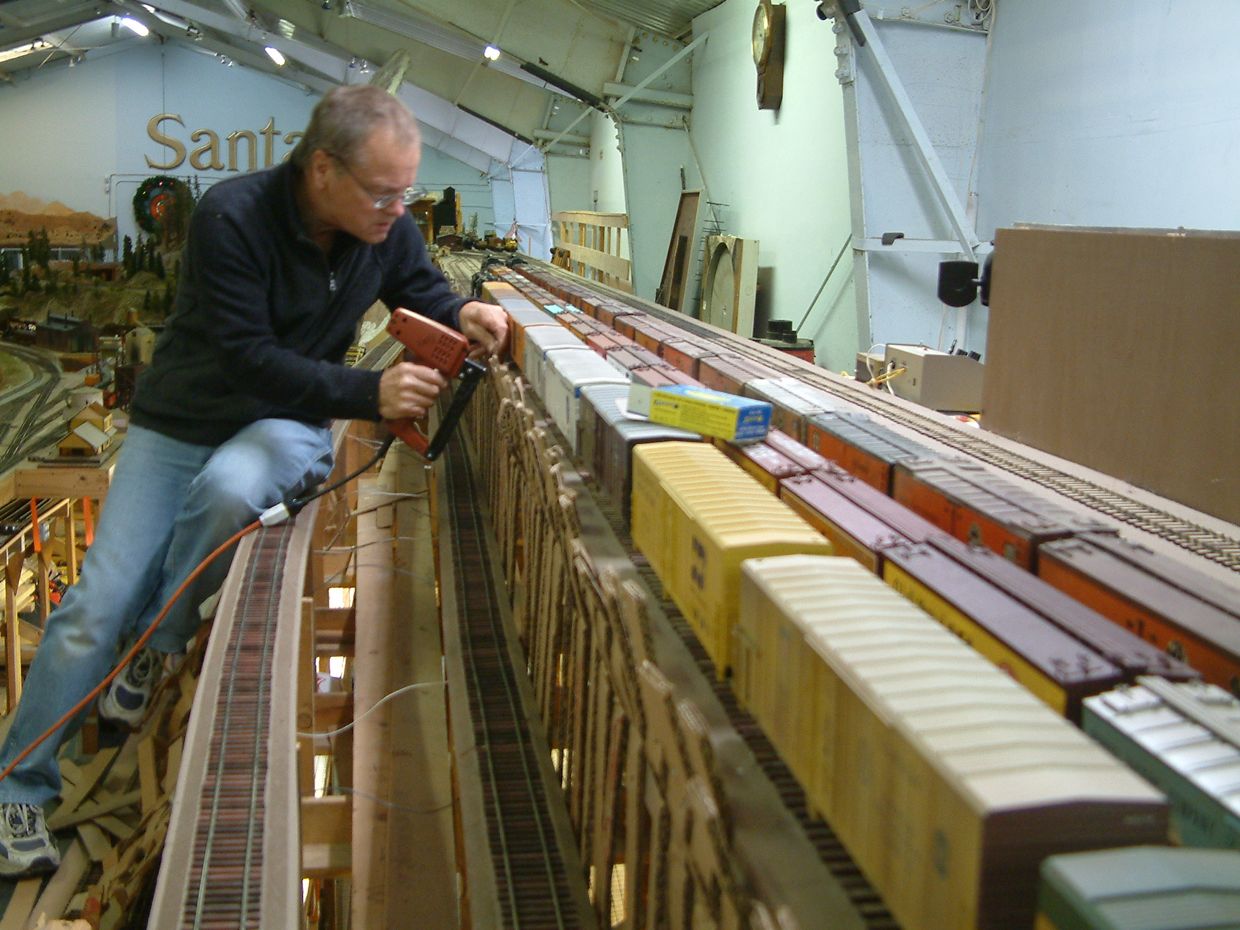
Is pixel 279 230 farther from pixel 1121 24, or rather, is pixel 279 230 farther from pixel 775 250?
pixel 775 250

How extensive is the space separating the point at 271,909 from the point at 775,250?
7.45 meters

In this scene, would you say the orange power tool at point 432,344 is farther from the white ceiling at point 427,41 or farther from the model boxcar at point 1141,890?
the white ceiling at point 427,41

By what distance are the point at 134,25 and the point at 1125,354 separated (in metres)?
20.4

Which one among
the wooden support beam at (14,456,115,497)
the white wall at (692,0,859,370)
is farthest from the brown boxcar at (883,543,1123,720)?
the white wall at (692,0,859,370)

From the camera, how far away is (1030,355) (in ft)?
8.80

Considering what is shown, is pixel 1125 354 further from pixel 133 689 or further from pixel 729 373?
pixel 133 689

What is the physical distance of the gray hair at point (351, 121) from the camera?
2521mm

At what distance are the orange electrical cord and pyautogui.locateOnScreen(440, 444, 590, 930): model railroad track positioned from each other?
0.80 meters

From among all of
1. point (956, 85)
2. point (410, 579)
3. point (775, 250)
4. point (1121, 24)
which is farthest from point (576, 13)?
point (410, 579)

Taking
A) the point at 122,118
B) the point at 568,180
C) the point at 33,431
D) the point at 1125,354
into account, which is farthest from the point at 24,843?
the point at 122,118

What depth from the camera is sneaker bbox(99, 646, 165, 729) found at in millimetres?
2902

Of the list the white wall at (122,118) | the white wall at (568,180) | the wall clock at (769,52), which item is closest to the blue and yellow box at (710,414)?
the wall clock at (769,52)

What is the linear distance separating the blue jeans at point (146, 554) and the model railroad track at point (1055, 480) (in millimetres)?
1647

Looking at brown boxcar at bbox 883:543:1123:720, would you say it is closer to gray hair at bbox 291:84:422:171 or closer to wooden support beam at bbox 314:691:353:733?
gray hair at bbox 291:84:422:171
